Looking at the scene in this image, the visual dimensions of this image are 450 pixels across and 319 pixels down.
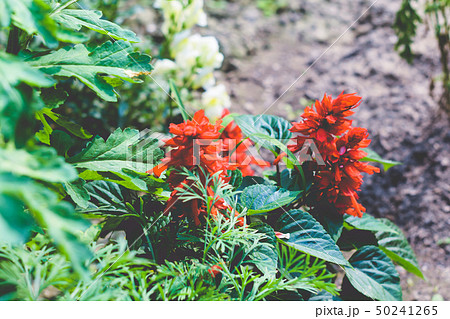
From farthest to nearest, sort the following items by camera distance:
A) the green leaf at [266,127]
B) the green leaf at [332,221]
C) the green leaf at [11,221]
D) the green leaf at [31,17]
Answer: the green leaf at [266,127]
the green leaf at [332,221]
the green leaf at [31,17]
the green leaf at [11,221]

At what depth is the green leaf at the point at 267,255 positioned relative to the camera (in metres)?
0.98

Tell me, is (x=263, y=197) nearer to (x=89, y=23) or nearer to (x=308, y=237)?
(x=308, y=237)

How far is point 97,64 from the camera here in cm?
102

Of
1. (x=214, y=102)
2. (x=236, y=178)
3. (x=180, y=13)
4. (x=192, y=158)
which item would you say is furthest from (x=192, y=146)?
(x=180, y=13)

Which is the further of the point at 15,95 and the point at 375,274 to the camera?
the point at 375,274

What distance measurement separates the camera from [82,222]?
24.5 inches

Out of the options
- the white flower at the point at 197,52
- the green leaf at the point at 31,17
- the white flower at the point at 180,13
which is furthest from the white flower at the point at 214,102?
the green leaf at the point at 31,17

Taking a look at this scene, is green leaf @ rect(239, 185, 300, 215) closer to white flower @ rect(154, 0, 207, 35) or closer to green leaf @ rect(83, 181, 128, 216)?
green leaf @ rect(83, 181, 128, 216)

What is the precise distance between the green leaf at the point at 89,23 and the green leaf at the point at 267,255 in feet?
2.21

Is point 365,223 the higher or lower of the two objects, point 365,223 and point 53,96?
the lower

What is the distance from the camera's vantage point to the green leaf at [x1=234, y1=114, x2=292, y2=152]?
1.28 metres

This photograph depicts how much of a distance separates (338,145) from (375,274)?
0.45 metres

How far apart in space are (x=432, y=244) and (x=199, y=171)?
1.42m

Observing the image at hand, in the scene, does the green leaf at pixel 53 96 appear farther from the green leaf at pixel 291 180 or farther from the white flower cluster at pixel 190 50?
the white flower cluster at pixel 190 50
